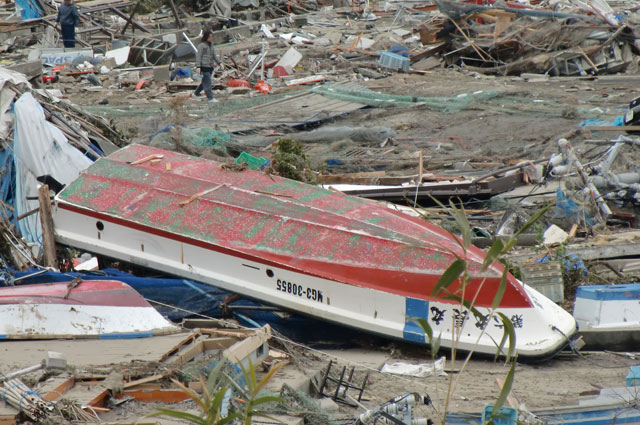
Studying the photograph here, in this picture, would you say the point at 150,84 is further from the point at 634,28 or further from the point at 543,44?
the point at 634,28

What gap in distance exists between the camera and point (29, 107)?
32.7 feet

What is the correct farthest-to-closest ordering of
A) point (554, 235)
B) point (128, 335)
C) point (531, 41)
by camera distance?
1. point (531, 41)
2. point (554, 235)
3. point (128, 335)

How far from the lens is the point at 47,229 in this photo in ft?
29.7

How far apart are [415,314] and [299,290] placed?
3.61 feet

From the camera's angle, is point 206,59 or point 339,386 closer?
point 339,386

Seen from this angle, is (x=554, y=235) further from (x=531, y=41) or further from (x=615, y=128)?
(x=531, y=41)

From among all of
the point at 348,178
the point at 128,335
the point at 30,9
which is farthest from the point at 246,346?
the point at 30,9

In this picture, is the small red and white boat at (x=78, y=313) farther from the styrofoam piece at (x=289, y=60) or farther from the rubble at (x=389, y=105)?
the styrofoam piece at (x=289, y=60)

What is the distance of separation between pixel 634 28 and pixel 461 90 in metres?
5.32

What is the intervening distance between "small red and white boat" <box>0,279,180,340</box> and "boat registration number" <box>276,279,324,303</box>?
1077 millimetres

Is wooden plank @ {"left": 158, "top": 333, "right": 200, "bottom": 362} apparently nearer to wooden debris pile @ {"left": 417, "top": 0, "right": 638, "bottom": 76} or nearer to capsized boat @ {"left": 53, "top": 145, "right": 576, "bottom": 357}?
capsized boat @ {"left": 53, "top": 145, "right": 576, "bottom": 357}

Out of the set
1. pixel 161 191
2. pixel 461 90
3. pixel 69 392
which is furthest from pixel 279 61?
pixel 69 392

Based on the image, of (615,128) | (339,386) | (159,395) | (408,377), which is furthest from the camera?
(615,128)

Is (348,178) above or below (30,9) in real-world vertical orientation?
above
